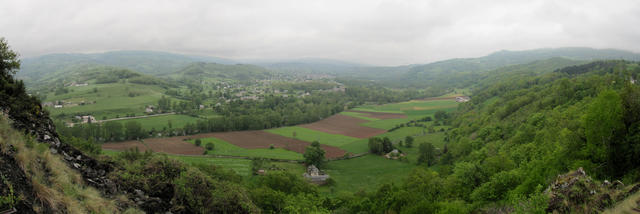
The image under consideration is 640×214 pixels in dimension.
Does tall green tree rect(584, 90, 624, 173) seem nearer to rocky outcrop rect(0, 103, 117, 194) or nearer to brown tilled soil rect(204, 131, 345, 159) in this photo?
rocky outcrop rect(0, 103, 117, 194)

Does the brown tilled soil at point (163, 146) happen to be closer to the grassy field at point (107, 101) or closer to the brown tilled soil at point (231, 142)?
the brown tilled soil at point (231, 142)

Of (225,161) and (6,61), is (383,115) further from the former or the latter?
(6,61)

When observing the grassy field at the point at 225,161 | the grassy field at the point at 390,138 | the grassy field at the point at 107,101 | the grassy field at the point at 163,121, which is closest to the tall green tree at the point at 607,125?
the grassy field at the point at 225,161

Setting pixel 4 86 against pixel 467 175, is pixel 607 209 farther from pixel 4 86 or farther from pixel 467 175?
pixel 4 86

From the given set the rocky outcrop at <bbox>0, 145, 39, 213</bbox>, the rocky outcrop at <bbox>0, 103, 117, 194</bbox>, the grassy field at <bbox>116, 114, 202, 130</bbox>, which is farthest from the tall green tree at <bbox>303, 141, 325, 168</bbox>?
the grassy field at <bbox>116, 114, 202, 130</bbox>

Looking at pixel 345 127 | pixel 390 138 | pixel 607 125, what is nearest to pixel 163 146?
pixel 345 127
